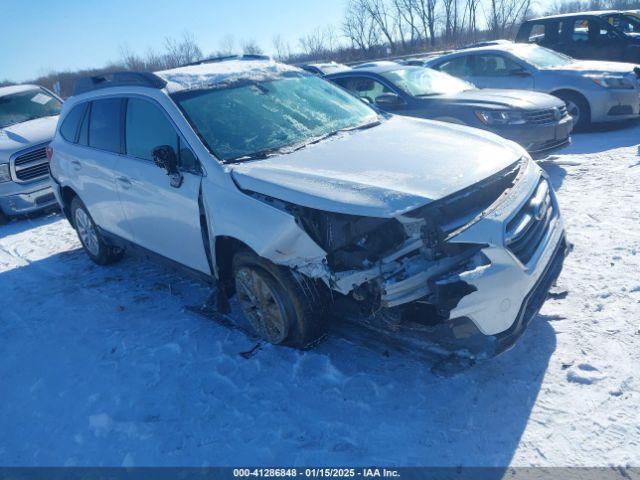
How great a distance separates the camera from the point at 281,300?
337cm

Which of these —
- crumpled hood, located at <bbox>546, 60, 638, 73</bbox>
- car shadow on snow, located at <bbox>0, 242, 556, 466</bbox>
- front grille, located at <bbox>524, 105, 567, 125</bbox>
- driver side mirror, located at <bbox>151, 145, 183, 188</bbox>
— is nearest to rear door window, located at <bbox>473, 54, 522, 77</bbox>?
crumpled hood, located at <bbox>546, 60, 638, 73</bbox>

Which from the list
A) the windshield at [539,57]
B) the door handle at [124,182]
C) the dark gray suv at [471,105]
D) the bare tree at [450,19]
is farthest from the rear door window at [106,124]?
the bare tree at [450,19]

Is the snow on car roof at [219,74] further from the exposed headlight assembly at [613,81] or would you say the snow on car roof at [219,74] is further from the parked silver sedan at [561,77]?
the exposed headlight assembly at [613,81]

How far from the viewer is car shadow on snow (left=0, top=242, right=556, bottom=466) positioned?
108 inches

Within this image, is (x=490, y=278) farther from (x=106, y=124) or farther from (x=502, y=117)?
(x=502, y=117)

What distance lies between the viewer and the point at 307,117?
4.21m

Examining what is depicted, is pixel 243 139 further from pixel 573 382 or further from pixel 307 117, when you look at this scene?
pixel 573 382

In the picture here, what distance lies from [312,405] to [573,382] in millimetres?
1529

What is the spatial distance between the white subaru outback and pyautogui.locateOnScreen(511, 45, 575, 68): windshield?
18.9 feet

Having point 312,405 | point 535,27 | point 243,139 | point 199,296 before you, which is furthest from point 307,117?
point 535,27

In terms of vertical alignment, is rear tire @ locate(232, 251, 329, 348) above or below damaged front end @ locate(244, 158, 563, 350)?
below

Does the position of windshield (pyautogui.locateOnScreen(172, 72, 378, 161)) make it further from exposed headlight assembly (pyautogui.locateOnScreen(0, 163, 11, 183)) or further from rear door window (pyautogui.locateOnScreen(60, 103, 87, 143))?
exposed headlight assembly (pyautogui.locateOnScreen(0, 163, 11, 183))

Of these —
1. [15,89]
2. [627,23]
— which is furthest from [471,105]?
[15,89]

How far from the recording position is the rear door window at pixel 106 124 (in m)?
4.55
